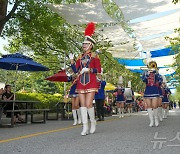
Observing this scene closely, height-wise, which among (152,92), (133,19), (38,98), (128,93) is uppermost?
(133,19)

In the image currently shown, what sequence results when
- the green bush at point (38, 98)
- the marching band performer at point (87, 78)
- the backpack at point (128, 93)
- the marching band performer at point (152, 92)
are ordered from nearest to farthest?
the marching band performer at point (87, 78)
the marching band performer at point (152, 92)
the green bush at point (38, 98)
the backpack at point (128, 93)

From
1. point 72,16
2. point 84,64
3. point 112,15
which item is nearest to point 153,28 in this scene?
point 112,15

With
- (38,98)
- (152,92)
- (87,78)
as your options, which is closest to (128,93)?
(38,98)

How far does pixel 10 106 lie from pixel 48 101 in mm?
7976

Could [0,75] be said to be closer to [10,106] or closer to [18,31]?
[18,31]

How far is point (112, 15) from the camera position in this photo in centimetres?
1365

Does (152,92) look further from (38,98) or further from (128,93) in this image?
(38,98)

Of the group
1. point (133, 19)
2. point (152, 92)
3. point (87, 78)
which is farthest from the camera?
point (133, 19)

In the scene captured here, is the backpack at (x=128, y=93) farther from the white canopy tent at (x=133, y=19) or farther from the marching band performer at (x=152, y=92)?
the marching band performer at (x=152, y=92)

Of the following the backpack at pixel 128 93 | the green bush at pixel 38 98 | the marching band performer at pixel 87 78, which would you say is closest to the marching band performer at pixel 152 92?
the marching band performer at pixel 87 78

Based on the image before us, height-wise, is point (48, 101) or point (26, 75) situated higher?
point (26, 75)

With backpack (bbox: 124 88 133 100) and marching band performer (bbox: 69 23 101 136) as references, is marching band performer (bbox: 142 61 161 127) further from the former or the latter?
backpack (bbox: 124 88 133 100)

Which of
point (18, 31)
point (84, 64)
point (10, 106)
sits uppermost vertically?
point (18, 31)

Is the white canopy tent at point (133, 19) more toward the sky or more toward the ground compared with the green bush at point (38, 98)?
more toward the sky
